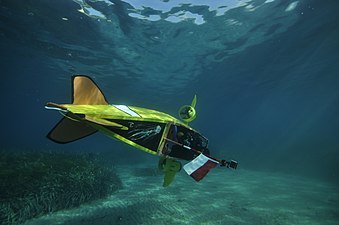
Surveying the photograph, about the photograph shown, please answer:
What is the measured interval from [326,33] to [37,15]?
24007 mm

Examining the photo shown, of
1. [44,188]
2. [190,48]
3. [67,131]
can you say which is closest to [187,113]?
[67,131]

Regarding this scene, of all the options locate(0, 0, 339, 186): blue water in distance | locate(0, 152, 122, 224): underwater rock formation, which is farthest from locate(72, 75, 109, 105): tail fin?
locate(0, 0, 339, 186): blue water in distance

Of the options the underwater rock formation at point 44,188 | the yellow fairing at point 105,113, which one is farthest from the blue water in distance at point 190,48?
the yellow fairing at point 105,113

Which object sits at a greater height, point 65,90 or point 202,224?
point 65,90

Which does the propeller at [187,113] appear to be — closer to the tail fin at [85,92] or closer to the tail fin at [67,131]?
the tail fin at [85,92]

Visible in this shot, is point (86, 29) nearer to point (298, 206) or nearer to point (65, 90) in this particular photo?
point (298, 206)

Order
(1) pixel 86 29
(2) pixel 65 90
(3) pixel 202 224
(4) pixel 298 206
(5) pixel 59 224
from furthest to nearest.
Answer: (2) pixel 65 90, (1) pixel 86 29, (4) pixel 298 206, (3) pixel 202 224, (5) pixel 59 224

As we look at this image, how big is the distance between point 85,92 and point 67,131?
2.39 ft

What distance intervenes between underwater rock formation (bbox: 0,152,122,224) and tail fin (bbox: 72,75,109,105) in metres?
5.87

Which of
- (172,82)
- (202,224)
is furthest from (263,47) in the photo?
(202,224)

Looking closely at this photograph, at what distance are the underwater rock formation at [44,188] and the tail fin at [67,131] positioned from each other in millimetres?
5297

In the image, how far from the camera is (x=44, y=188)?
328 inches

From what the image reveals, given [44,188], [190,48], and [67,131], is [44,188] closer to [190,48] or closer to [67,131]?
[67,131]

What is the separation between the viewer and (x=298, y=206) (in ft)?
34.9
